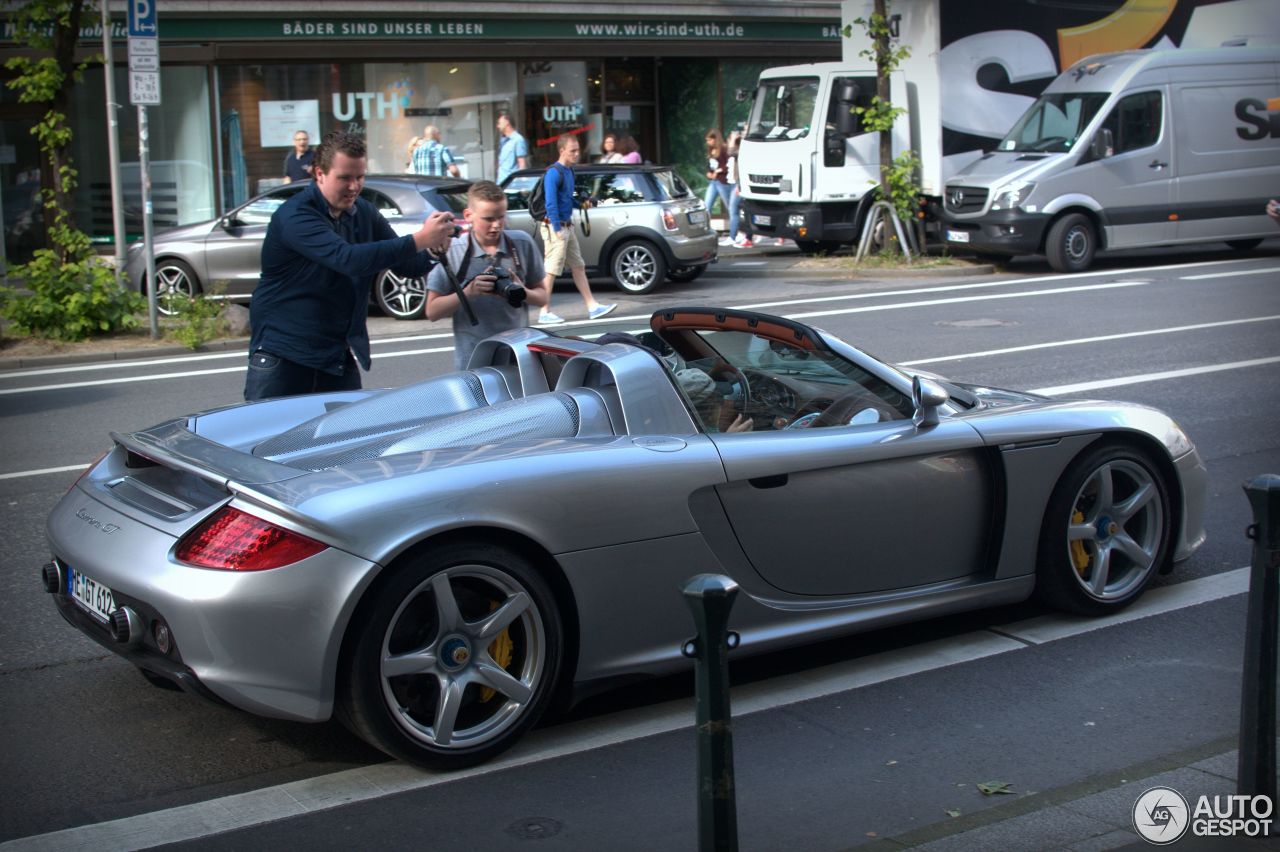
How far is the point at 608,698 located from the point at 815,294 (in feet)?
42.9

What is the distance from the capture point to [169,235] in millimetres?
16547

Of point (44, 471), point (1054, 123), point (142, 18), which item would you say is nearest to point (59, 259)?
point (142, 18)

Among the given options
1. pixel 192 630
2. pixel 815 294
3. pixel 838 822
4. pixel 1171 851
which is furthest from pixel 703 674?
pixel 815 294

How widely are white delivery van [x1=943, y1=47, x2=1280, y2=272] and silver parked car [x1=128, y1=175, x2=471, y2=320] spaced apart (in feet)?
23.4

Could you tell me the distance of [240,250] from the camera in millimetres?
16406

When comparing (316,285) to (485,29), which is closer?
(316,285)

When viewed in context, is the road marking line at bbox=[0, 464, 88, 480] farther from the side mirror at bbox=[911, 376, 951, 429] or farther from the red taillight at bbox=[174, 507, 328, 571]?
the side mirror at bbox=[911, 376, 951, 429]

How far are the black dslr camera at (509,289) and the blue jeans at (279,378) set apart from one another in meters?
0.87

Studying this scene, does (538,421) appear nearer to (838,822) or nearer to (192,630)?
(192,630)

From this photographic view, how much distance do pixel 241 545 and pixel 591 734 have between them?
48.8 inches

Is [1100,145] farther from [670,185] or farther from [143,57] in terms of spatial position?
[143,57]

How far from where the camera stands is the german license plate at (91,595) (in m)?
4.22

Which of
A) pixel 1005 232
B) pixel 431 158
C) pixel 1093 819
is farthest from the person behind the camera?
pixel 431 158

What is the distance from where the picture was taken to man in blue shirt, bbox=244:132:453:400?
5836mm
